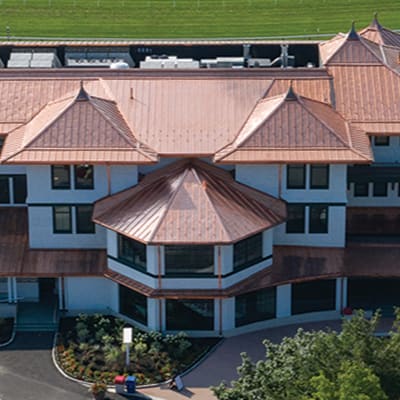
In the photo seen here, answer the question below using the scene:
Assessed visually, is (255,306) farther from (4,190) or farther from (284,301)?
(4,190)

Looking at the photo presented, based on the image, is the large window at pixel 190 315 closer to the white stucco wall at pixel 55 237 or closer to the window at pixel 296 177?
the white stucco wall at pixel 55 237

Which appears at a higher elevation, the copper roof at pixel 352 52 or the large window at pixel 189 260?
the copper roof at pixel 352 52

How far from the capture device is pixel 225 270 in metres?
62.2

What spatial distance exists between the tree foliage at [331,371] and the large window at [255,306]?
10.9 m

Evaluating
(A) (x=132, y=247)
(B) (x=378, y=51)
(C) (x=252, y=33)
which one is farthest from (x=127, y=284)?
(C) (x=252, y=33)

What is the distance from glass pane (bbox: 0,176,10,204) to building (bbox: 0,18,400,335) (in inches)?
3.5

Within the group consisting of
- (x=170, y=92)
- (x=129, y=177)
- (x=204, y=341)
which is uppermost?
(x=170, y=92)

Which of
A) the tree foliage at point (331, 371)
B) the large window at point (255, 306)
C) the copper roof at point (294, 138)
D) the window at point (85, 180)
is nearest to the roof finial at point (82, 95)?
the window at point (85, 180)

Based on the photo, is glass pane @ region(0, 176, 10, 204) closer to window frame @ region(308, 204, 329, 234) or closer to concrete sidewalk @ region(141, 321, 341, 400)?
concrete sidewalk @ region(141, 321, 341, 400)

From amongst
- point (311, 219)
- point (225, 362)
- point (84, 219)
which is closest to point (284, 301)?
point (311, 219)

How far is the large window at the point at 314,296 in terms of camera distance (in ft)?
216

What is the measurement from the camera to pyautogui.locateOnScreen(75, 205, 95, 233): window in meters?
66.2

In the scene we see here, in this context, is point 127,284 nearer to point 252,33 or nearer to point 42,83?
point 42,83

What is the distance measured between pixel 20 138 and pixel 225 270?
15.7 meters
